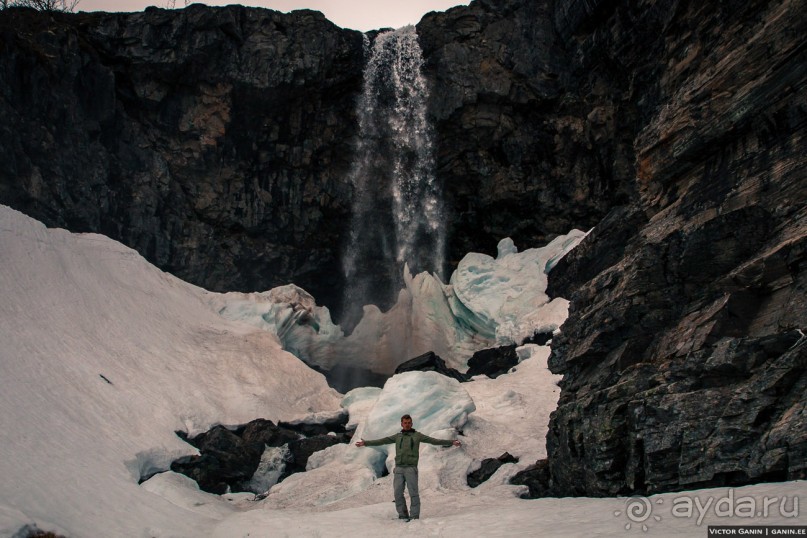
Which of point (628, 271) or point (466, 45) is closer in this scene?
point (628, 271)

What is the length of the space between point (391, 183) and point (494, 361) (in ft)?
58.8

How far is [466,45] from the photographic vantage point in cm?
4478

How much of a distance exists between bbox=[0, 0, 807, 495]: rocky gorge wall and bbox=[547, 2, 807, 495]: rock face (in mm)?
96

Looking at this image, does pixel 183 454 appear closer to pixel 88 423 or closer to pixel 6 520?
pixel 88 423

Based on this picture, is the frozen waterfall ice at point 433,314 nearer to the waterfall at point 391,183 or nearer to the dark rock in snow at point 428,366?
the waterfall at point 391,183

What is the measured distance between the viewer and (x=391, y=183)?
47594mm

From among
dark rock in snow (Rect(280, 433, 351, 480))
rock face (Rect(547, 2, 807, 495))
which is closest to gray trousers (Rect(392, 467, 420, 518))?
rock face (Rect(547, 2, 807, 495))

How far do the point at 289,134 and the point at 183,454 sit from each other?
2797cm

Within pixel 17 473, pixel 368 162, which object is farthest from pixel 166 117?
pixel 17 473

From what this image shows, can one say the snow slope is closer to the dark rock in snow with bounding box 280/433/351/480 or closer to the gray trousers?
the dark rock in snow with bounding box 280/433/351/480

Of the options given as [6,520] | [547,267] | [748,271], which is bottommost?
[6,520]

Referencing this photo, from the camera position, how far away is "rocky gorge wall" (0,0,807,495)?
16.7 meters

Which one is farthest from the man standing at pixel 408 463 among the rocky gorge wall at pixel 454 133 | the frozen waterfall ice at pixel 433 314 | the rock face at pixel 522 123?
the rock face at pixel 522 123

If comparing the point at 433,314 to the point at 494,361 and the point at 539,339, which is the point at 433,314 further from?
the point at 539,339
